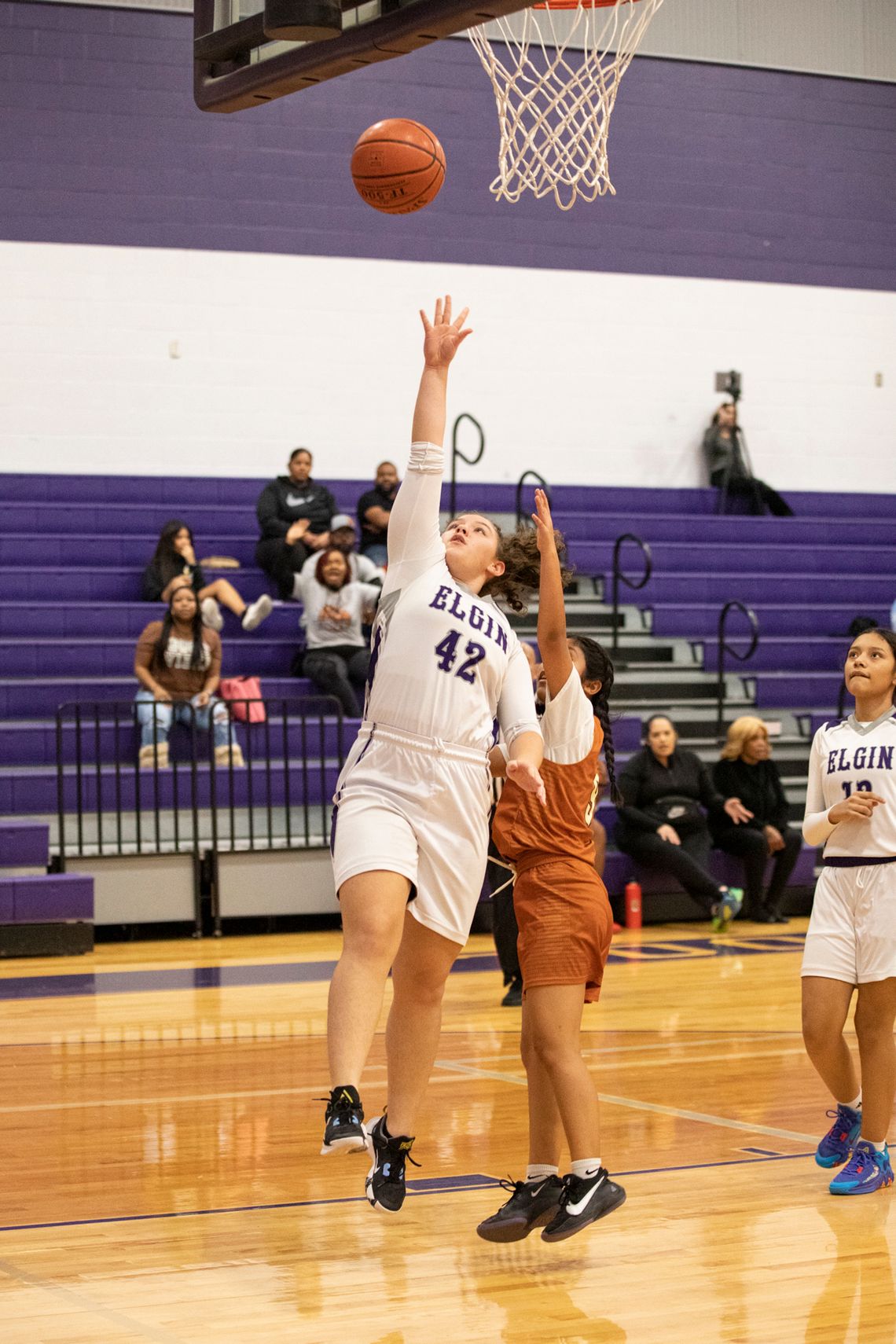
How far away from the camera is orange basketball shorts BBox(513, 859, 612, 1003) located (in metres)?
4.15

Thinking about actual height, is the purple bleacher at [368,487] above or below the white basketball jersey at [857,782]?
above

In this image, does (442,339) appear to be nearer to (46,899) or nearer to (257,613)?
(46,899)

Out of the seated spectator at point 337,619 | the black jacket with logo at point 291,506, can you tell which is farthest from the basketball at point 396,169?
the black jacket with logo at point 291,506

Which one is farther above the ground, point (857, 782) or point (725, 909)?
point (857, 782)

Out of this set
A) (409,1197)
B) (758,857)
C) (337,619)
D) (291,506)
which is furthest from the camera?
(291,506)

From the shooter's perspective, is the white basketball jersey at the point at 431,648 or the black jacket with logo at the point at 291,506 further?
the black jacket with logo at the point at 291,506

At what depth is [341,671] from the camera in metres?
12.0

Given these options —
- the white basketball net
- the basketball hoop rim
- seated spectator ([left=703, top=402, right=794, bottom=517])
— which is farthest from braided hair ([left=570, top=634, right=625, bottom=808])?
seated spectator ([left=703, top=402, right=794, bottom=517])

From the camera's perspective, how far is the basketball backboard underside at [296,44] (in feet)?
16.3

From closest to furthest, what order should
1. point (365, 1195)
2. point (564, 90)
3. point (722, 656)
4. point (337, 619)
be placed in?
point (365, 1195) → point (564, 90) → point (337, 619) → point (722, 656)

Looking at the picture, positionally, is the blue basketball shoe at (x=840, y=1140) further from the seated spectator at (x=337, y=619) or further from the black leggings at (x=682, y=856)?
the seated spectator at (x=337, y=619)

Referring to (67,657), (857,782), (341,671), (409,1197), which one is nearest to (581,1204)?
(409,1197)

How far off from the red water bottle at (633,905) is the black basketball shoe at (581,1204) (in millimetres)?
6937

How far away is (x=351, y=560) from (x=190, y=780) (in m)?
2.32
